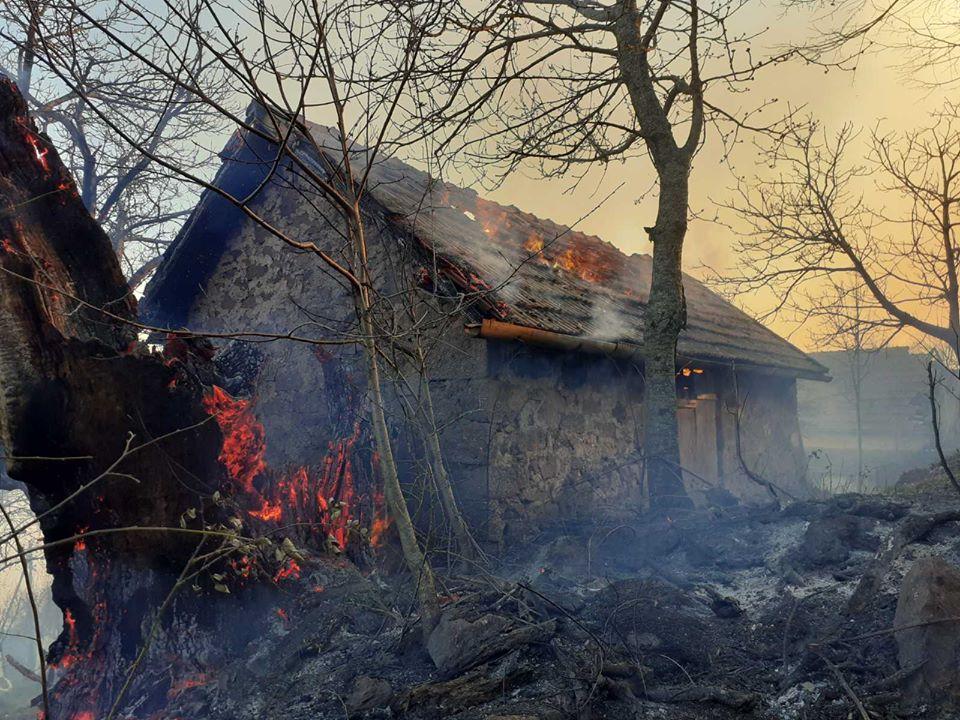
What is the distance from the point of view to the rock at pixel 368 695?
3723 mm

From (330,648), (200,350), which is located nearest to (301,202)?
(200,350)

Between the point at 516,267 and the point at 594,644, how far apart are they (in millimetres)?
4287

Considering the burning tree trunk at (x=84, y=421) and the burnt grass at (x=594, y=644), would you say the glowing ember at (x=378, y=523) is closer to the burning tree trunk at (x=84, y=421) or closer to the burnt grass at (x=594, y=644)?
the burnt grass at (x=594, y=644)

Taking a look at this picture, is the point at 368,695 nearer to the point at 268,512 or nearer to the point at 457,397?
the point at 268,512

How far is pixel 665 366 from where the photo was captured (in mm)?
7586

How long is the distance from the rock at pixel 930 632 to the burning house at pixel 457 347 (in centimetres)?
357

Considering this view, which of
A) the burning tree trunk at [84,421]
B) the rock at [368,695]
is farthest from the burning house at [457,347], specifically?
the rock at [368,695]

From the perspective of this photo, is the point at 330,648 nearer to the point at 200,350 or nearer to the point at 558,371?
the point at 200,350

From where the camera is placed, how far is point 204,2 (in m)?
3.14

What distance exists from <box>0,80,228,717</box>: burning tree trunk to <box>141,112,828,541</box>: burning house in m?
0.96

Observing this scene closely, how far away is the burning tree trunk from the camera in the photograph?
396 centimetres

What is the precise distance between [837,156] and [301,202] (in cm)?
1266

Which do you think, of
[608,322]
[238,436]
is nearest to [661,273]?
[608,322]

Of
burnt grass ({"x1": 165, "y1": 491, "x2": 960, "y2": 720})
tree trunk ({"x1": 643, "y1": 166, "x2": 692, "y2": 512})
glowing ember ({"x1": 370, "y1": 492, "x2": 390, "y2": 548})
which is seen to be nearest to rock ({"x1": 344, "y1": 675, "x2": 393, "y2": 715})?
burnt grass ({"x1": 165, "y1": 491, "x2": 960, "y2": 720})
